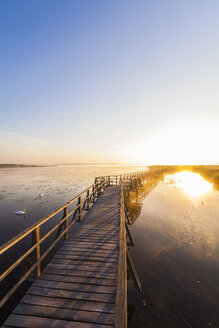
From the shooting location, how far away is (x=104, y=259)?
4.80 metres

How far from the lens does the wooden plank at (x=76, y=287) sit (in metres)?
3.53

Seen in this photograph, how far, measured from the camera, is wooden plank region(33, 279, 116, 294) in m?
3.53

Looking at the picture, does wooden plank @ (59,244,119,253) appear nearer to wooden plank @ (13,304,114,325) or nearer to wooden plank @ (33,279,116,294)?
wooden plank @ (33,279,116,294)

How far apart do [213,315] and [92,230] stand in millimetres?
5332

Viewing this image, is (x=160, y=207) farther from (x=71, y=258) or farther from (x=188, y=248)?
(x=71, y=258)

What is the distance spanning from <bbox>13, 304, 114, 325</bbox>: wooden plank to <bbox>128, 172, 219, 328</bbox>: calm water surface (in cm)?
316

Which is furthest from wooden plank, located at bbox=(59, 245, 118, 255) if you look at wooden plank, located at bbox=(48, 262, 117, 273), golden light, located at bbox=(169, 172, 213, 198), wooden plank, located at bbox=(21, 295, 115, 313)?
golden light, located at bbox=(169, 172, 213, 198)

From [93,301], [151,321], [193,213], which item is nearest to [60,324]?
[93,301]

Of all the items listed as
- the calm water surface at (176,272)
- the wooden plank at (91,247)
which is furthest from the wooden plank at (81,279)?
the calm water surface at (176,272)

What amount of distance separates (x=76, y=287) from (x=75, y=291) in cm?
12

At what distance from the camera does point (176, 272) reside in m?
7.25

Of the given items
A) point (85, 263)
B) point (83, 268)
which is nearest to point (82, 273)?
point (83, 268)

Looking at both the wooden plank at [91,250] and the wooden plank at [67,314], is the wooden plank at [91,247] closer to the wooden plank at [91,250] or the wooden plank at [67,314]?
the wooden plank at [91,250]

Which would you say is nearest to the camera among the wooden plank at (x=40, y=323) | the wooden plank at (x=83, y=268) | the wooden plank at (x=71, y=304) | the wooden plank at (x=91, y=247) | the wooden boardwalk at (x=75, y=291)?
the wooden plank at (x=40, y=323)
